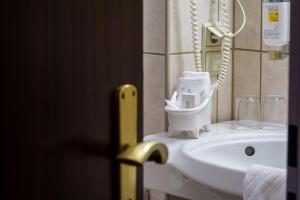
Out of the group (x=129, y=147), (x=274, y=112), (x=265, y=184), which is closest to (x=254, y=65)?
(x=274, y=112)

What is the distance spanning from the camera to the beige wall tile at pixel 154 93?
1622mm

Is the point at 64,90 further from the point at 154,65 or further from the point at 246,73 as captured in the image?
the point at 246,73

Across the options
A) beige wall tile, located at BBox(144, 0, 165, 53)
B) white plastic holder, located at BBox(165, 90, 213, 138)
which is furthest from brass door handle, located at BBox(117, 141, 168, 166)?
beige wall tile, located at BBox(144, 0, 165, 53)

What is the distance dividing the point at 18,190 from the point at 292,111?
53 centimetres

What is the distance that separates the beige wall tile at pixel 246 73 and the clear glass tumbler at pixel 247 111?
3 centimetres

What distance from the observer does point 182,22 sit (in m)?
1.63

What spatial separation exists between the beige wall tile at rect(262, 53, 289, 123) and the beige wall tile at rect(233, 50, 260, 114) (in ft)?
0.08

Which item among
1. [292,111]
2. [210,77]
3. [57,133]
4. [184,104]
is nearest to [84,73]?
[57,133]

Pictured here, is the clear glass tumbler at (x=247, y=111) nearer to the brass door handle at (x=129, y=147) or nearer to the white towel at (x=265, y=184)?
the white towel at (x=265, y=184)

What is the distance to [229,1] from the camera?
5.76ft

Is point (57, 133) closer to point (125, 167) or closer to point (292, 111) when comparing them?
point (125, 167)

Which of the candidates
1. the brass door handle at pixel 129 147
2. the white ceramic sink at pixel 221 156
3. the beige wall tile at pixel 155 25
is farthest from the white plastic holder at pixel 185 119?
the brass door handle at pixel 129 147

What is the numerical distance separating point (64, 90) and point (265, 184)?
76 centimetres

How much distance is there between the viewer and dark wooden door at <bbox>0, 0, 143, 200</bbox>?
1.47 ft
